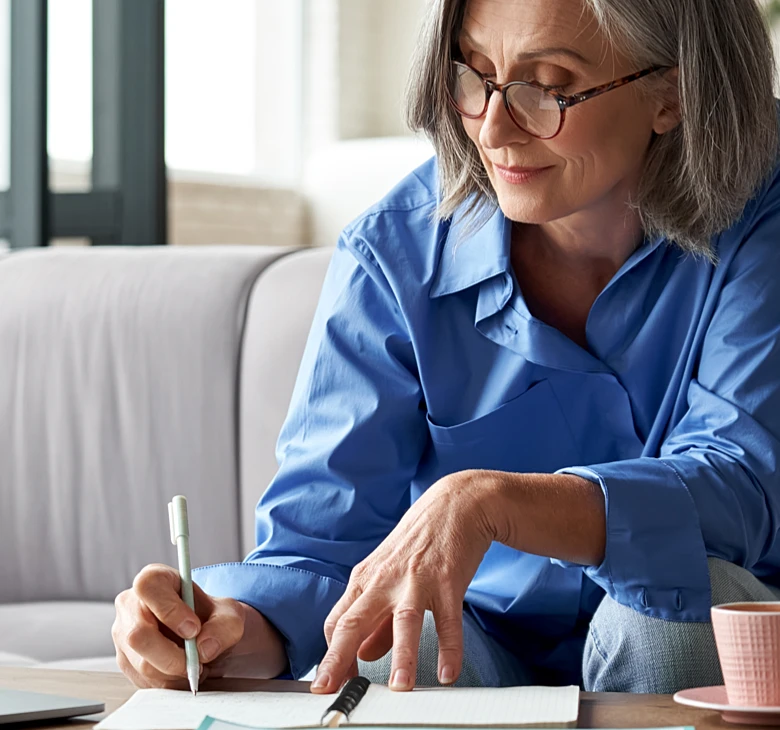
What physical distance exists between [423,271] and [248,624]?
0.44m

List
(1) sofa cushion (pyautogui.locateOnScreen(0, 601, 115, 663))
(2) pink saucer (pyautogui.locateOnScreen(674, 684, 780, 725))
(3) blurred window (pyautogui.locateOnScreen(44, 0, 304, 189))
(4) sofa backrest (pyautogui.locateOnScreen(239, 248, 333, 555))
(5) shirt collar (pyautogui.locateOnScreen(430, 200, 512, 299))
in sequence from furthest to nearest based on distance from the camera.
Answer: (3) blurred window (pyautogui.locateOnScreen(44, 0, 304, 189)) < (4) sofa backrest (pyautogui.locateOnScreen(239, 248, 333, 555)) < (1) sofa cushion (pyautogui.locateOnScreen(0, 601, 115, 663)) < (5) shirt collar (pyautogui.locateOnScreen(430, 200, 512, 299)) < (2) pink saucer (pyautogui.locateOnScreen(674, 684, 780, 725))

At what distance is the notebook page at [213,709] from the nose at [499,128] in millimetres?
571

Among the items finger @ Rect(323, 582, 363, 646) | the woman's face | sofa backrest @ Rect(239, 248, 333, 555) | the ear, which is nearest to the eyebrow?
the woman's face

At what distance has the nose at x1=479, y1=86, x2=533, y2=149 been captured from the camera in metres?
1.20

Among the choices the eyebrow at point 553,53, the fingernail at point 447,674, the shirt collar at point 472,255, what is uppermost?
the eyebrow at point 553,53

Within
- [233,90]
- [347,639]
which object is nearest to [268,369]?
[347,639]

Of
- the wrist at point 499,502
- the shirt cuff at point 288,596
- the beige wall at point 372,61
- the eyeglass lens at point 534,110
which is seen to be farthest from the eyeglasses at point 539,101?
the beige wall at point 372,61

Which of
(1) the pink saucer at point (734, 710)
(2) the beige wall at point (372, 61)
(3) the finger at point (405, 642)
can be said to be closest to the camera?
(1) the pink saucer at point (734, 710)

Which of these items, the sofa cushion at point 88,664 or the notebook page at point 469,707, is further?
the sofa cushion at point 88,664

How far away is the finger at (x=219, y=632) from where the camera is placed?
1.01m

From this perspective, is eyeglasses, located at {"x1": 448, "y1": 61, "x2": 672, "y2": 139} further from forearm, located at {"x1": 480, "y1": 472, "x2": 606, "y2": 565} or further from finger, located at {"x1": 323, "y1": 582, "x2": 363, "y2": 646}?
finger, located at {"x1": 323, "y1": 582, "x2": 363, "y2": 646}

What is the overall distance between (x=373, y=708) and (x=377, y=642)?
0.36 ft

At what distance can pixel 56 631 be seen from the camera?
1832mm

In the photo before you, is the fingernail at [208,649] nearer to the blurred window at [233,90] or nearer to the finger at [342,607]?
the finger at [342,607]
